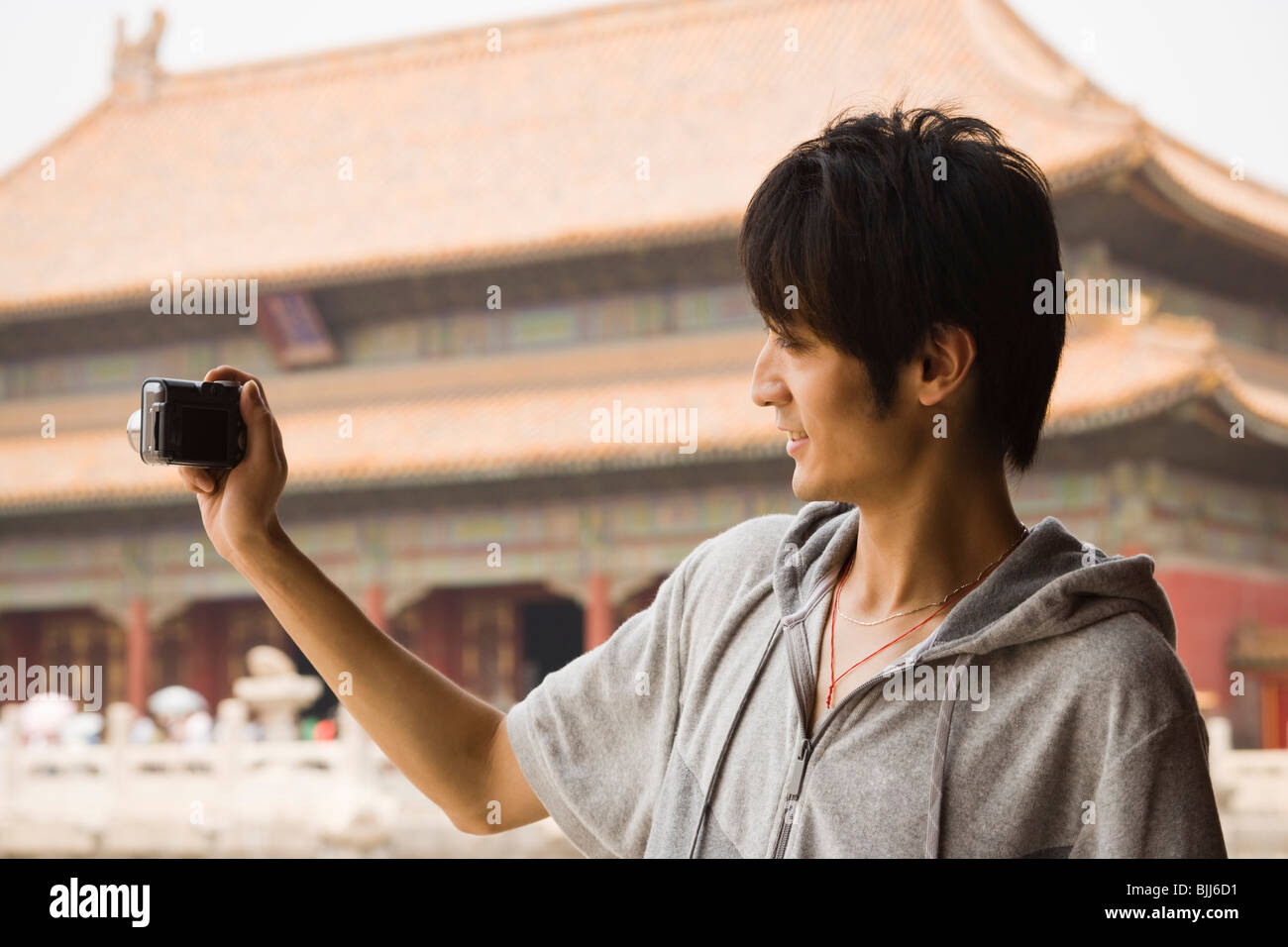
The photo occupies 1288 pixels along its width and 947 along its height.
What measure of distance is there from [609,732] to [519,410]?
27.3 ft

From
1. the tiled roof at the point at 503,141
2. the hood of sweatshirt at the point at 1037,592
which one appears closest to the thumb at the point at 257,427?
the hood of sweatshirt at the point at 1037,592

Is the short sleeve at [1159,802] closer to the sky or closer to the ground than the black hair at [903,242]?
closer to the ground

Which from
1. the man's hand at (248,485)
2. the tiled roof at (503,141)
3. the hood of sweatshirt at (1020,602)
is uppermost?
the tiled roof at (503,141)

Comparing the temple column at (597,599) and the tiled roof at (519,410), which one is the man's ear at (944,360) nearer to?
the tiled roof at (519,410)

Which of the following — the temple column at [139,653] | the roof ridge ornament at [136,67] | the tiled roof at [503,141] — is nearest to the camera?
the tiled roof at [503,141]

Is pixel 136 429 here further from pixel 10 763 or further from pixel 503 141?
pixel 503 141

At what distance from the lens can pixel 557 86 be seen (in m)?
11.2

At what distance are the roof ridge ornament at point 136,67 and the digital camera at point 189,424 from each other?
12616mm

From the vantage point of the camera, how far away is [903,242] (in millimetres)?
878

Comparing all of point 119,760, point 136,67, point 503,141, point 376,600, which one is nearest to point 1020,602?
point 119,760

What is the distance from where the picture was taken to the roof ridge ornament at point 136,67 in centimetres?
1252

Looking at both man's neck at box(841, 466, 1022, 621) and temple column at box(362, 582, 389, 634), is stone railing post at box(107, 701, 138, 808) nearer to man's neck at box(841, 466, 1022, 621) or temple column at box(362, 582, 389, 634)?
temple column at box(362, 582, 389, 634)

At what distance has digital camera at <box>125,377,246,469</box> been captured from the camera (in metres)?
0.90

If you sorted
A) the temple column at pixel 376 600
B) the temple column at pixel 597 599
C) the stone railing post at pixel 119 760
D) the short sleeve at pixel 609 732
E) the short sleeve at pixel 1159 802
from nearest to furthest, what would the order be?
the short sleeve at pixel 1159 802 → the short sleeve at pixel 609 732 → the stone railing post at pixel 119 760 → the temple column at pixel 597 599 → the temple column at pixel 376 600
